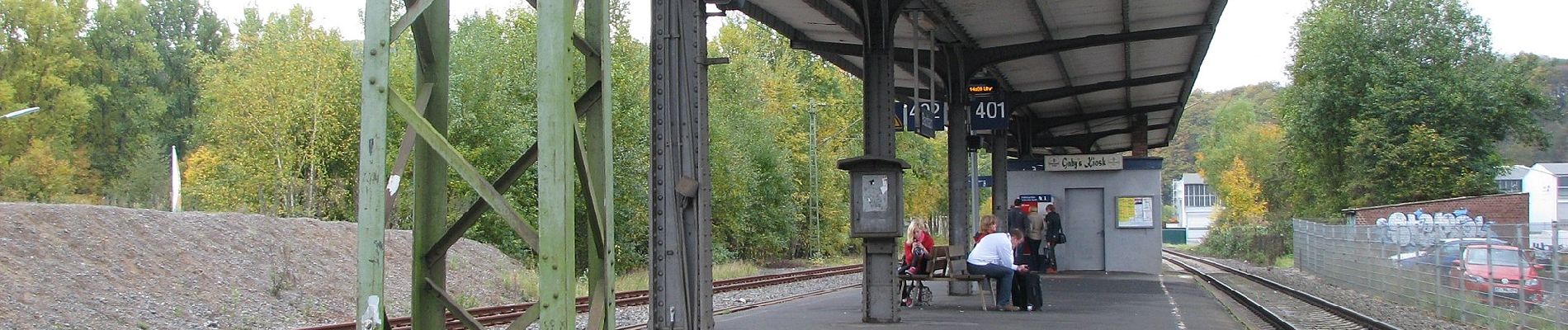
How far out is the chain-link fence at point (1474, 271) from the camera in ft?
43.1

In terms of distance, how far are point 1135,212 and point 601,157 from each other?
21.7 metres

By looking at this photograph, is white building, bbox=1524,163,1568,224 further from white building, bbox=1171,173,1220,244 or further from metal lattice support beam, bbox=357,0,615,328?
metal lattice support beam, bbox=357,0,615,328

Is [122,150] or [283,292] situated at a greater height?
[122,150]

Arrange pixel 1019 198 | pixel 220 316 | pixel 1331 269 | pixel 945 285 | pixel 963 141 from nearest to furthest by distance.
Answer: pixel 220 316
pixel 963 141
pixel 945 285
pixel 1019 198
pixel 1331 269

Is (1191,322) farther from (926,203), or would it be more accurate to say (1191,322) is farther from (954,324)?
(926,203)

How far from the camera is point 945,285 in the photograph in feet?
68.5

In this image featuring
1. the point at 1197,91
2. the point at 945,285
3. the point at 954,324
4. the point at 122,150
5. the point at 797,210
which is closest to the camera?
the point at 954,324

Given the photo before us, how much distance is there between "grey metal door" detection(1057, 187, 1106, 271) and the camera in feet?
85.9

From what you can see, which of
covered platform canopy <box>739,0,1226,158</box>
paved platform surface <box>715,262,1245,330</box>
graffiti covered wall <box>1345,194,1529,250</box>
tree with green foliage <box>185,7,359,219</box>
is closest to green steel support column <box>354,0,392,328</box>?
covered platform canopy <box>739,0,1226,158</box>

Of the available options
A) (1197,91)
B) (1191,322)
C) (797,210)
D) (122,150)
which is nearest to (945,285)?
(1191,322)

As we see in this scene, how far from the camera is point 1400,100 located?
45688mm

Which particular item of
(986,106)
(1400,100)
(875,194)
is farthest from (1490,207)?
(875,194)

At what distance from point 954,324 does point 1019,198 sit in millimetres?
13123

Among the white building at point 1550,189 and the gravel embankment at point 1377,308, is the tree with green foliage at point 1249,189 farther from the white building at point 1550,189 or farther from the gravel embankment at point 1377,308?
the gravel embankment at point 1377,308
